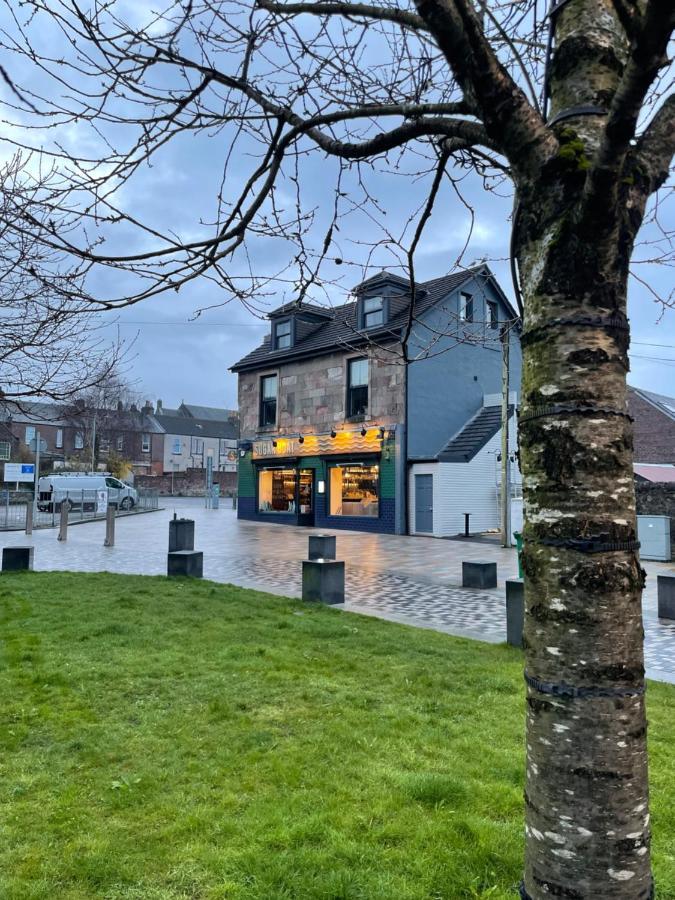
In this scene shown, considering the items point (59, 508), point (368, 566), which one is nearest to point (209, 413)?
point (59, 508)

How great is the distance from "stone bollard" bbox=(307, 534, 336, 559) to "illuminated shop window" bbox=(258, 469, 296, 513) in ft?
51.1

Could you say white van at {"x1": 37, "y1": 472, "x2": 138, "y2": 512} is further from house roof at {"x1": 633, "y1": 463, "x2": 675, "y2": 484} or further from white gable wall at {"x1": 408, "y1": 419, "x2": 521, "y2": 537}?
house roof at {"x1": 633, "y1": 463, "x2": 675, "y2": 484}

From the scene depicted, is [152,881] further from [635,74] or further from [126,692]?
[635,74]

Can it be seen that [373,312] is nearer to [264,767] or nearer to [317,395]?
[317,395]

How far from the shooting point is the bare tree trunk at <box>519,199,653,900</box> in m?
1.85

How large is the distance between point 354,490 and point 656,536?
1254cm

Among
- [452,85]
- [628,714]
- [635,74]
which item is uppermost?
[452,85]

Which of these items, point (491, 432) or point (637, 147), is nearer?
point (637, 147)

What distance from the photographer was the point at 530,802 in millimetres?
2008

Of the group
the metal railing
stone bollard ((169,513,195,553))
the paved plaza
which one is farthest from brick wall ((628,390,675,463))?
stone bollard ((169,513,195,553))

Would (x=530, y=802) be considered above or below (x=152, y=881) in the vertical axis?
above

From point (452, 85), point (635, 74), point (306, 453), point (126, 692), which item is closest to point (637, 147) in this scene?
point (635, 74)

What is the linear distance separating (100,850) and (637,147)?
3641 mm

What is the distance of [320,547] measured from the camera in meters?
12.9
